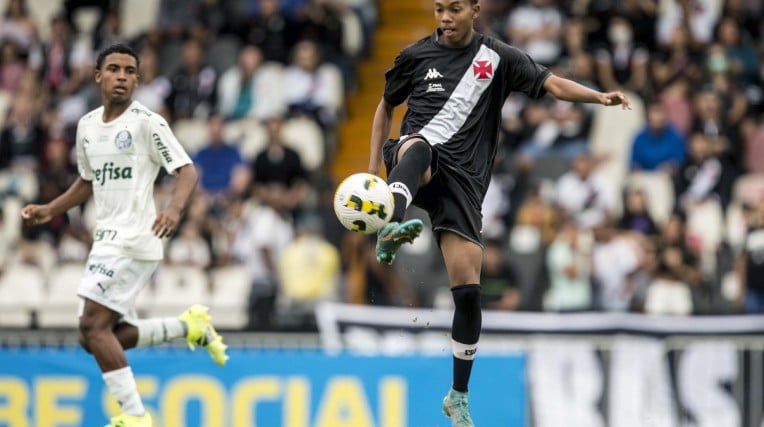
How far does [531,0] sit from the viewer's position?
21.3 m

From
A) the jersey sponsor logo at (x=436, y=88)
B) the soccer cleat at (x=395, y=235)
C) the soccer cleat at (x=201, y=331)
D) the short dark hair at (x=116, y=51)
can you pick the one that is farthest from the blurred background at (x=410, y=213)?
the soccer cleat at (x=395, y=235)

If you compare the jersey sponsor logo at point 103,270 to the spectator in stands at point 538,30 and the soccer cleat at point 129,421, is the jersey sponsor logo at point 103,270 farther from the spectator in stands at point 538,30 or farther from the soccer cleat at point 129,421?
the spectator in stands at point 538,30

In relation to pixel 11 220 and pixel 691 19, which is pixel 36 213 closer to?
pixel 11 220

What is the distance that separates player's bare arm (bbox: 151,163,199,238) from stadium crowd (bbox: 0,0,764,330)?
4.31 meters

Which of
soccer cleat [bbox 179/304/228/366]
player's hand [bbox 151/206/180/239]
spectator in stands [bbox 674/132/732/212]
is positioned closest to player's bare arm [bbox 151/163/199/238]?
player's hand [bbox 151/206/180/239]

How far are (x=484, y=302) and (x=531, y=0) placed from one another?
6343 millimetres

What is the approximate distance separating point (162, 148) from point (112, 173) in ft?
1.38

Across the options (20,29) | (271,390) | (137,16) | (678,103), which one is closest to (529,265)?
(678,103)

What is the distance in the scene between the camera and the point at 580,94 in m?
10.3

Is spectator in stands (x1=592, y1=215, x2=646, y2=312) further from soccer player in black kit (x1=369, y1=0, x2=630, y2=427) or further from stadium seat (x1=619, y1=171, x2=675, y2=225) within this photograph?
soccer player in black kit (x1=369, y1=0, x2=630, y2=427)

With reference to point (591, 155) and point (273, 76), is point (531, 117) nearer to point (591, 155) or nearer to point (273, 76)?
point (591, 155)

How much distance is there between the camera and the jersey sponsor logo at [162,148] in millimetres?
11227

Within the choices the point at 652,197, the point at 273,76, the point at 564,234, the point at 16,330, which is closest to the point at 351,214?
the point at 16,330

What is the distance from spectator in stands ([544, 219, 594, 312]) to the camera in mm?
16797
